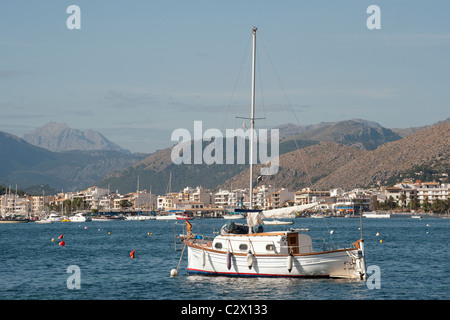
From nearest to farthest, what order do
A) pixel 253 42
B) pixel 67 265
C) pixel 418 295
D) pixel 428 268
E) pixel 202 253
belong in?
pixel 418 295 < pixel 202 253 < pixel 253 42 < pixel 428 268 < pixel 67 265

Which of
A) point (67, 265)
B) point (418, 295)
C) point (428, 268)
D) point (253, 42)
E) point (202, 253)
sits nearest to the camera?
point (418, 295)

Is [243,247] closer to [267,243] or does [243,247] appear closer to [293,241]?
[267,243]

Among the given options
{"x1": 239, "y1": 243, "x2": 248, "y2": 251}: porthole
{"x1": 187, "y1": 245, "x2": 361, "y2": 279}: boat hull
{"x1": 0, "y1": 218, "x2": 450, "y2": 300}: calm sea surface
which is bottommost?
{"x1": 0, "y1": 218, "x2": 450, "y2": 300}: calm sea surface

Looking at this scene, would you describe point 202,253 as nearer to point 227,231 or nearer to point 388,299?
point 227,231

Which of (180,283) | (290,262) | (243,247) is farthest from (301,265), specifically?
(180,283)

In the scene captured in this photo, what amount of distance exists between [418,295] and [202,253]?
14.6 metres

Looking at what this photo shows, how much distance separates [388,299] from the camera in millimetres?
36656

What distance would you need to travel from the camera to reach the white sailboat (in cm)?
4119

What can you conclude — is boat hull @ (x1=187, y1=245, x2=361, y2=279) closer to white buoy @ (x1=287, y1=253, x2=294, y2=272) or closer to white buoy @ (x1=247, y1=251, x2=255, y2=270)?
white buoy @ (x1=287, y1=253, x2=294, y2=272)

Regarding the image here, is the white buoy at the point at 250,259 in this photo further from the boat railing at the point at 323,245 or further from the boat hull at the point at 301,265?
the boat railing at the point at 323,245

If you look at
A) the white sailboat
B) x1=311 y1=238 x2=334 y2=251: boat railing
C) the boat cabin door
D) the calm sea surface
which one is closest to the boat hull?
the white sailboat

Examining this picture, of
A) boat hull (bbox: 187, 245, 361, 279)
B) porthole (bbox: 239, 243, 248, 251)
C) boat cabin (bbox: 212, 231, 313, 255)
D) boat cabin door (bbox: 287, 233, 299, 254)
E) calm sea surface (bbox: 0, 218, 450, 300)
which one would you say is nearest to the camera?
calm sea surface (bbox: 0, 218, 450, 300)

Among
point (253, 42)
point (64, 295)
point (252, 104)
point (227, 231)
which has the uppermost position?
point (253, 42)
